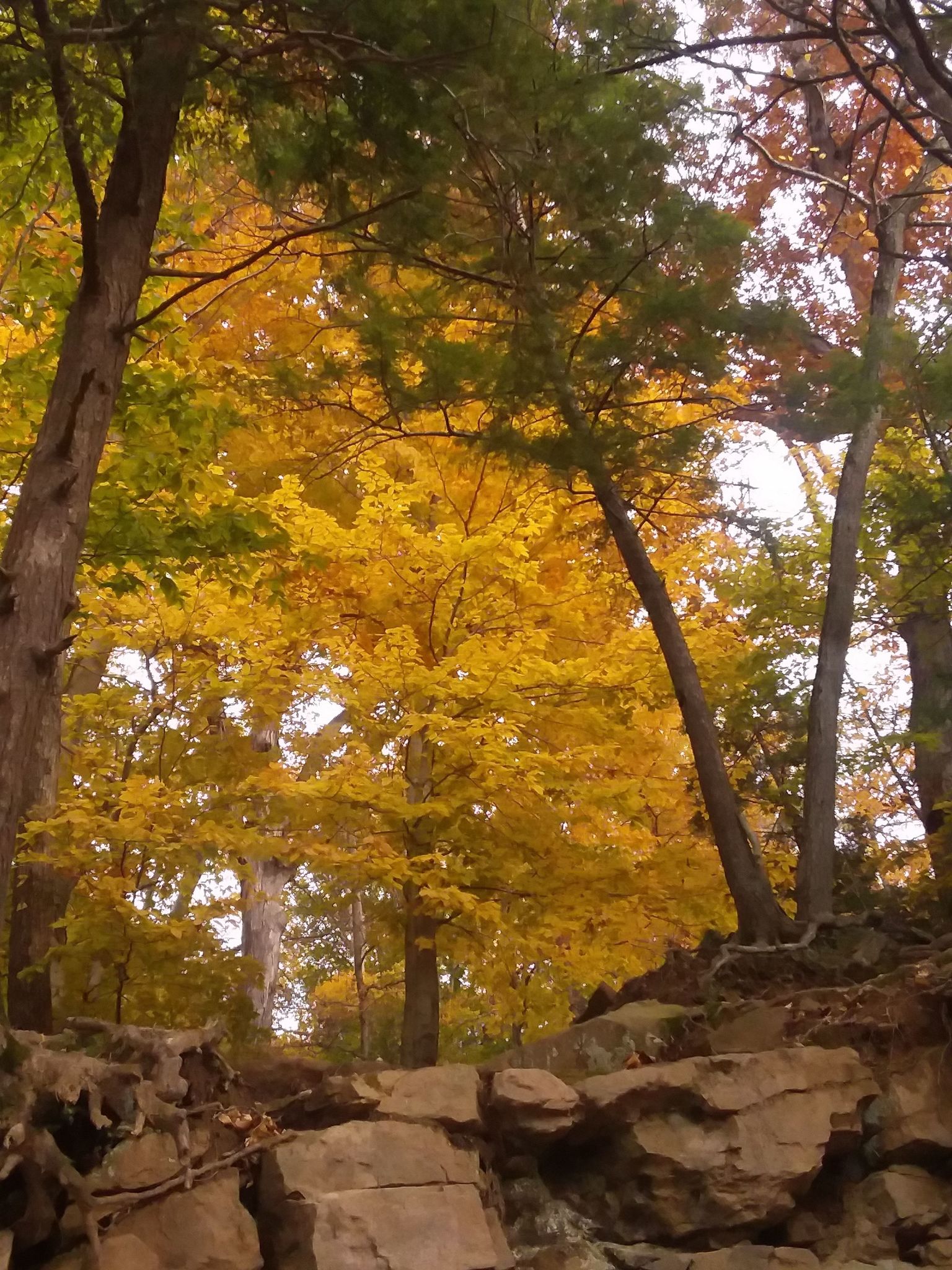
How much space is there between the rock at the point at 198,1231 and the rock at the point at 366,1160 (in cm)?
20

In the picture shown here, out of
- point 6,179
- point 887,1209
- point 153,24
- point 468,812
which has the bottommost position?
point 887,1209

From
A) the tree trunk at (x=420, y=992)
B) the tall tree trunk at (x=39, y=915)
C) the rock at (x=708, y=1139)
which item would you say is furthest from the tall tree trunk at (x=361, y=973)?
the rock at (x=708, y=1139)

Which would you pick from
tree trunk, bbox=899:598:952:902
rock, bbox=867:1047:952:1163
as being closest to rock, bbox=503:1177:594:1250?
rock, bbox=867:1047:952:1163

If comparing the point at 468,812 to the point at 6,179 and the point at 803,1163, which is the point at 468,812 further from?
the point at 6,179

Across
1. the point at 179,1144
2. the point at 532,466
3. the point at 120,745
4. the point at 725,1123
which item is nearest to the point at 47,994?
the point at 120,745

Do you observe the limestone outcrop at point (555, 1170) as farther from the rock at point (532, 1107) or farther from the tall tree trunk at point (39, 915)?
the tall tree trunk at point (39, 915)

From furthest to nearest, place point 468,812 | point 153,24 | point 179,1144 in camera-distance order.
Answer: point 468,812, point 153,24, point 179,1144

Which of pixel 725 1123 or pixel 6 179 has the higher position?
pixel 6 179

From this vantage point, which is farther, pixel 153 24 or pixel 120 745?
pixel 120 745

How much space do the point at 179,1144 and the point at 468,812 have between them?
404 centimetres

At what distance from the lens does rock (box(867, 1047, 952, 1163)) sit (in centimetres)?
474

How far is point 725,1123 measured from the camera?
15.0ft

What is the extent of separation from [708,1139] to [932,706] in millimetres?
4870

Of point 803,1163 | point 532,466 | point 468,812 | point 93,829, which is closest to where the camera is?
point 803,1163
